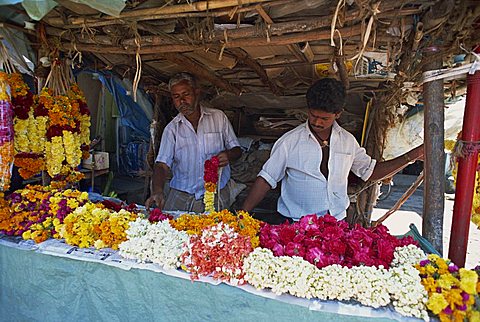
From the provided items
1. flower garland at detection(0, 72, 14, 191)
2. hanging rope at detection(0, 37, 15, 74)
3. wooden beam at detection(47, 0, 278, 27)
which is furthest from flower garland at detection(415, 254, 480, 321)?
hanging rope at detection(0, 37, 15, 74)

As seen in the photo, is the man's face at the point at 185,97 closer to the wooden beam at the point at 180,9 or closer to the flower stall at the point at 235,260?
the wooden beam at the point at 180,9

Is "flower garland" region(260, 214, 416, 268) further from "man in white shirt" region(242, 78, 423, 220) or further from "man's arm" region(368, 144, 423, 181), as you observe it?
"man's arm" region(368, 144, 423, 181)

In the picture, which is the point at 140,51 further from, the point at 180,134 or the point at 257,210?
the point at 257,210

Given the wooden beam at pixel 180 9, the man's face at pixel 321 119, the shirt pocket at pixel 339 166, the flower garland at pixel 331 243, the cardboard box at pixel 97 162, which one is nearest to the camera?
the flower garland at pixel 331 243

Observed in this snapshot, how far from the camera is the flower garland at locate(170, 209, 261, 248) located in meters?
2.05

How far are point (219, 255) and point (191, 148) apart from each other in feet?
6.34

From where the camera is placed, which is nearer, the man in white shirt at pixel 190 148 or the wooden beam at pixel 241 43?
the wooden beam at pixel 241 43

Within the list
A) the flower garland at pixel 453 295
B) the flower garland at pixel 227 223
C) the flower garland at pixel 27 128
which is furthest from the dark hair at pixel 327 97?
Result: the flower garland at pixel 27 128

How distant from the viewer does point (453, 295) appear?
149cm

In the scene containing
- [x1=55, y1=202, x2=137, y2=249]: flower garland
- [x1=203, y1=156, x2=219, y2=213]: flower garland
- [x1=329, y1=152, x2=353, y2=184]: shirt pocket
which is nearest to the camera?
[x1=55, y1=202, x2=137, y2=249]: flower garland

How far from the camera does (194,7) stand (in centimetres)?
206

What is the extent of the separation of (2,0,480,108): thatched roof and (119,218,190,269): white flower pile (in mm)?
1200

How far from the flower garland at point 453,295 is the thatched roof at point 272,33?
122 centimetres

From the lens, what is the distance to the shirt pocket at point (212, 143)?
363 cm
